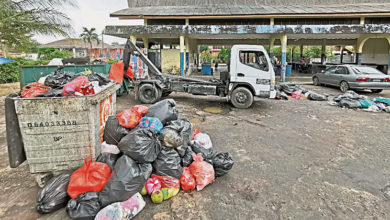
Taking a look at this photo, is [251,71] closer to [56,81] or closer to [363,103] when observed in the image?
[363,103]

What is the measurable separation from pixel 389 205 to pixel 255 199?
1607 millimetres

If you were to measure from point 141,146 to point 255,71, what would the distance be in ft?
18.7

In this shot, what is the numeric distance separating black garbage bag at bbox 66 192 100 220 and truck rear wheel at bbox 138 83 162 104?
606 cm

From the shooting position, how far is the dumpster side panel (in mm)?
2635

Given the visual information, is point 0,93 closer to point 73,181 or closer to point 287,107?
point 73,181

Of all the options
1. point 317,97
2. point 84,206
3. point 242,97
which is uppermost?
point 242,97

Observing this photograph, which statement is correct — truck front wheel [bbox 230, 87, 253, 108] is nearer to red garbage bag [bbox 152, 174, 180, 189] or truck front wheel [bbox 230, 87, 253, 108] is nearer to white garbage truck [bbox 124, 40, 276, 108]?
white garbage truck [bbox 124, 40, 276, 108]

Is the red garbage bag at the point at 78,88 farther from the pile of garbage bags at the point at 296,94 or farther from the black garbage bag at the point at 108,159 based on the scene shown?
the pile of garbage bags at the point at 296,94

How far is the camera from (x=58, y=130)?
273 centimetres

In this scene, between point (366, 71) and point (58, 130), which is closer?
point (58, 130)

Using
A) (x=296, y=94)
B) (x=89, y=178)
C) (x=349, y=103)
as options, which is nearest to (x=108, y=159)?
(x=89, y=178)

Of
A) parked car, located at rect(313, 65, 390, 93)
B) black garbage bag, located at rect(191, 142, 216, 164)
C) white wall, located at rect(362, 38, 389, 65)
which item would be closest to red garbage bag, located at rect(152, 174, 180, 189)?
black garbage bag, located at rect(191, 142, 216, 164)

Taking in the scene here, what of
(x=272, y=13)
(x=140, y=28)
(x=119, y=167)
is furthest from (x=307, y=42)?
(x=119, y=167)

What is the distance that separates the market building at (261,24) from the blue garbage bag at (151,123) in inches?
450
